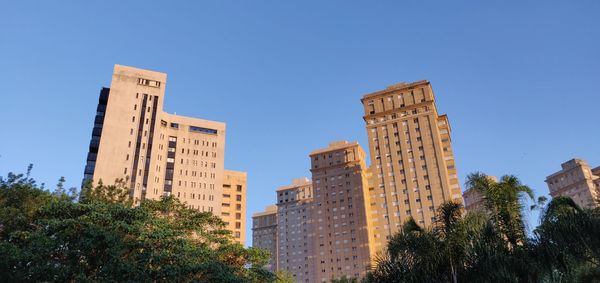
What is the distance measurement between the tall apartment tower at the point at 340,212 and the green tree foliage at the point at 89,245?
9084 centimetres

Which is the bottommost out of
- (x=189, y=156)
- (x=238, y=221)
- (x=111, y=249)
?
(x=111, y=249)

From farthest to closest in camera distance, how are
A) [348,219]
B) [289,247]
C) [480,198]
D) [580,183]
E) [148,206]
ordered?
[289,247] < [580,183] < [348,219] < [148,206] < [480,198]

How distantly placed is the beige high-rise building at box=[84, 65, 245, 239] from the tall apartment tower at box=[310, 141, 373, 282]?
36410mm

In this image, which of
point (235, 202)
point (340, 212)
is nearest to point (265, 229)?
point (340, 212)

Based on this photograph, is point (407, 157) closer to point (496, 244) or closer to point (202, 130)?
point (202, 130)

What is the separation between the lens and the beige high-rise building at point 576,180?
12941 centimetres

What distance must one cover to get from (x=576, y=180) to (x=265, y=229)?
10195cm

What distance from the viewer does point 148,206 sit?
3038cm

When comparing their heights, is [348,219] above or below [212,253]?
above

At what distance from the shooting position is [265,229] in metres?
176

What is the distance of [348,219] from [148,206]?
9414 cm

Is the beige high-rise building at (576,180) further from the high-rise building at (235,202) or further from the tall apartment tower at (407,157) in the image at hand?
the high-rise building at (235,202)

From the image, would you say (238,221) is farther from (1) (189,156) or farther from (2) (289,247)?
(2) (289,247)

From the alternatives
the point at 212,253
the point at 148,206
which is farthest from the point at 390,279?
the point at 148,206
